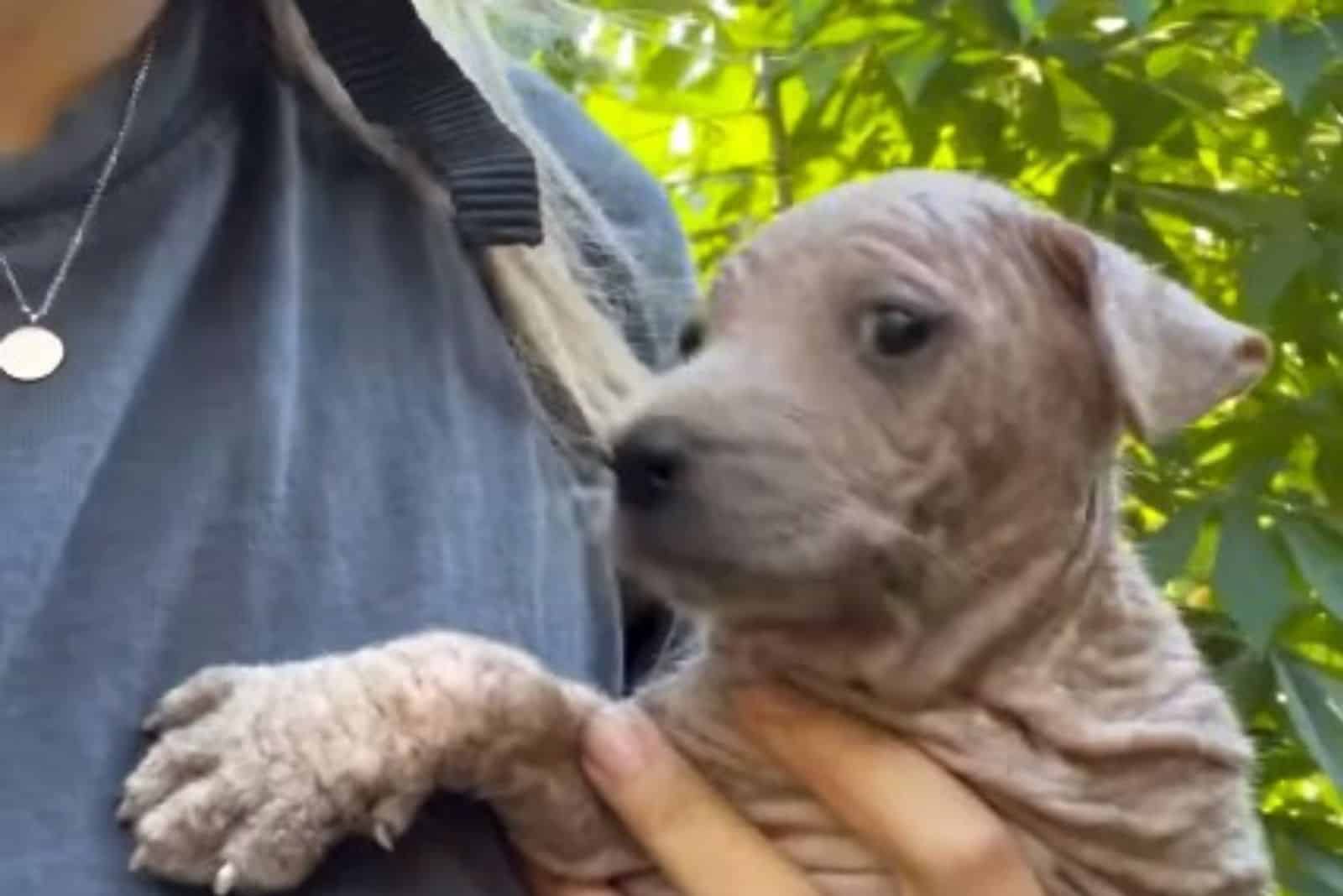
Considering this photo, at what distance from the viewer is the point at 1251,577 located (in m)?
1.64

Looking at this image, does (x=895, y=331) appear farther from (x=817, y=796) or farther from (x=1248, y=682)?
(x=1248, y=682)

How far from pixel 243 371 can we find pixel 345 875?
0.69 ft

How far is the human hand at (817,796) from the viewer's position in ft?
3.77

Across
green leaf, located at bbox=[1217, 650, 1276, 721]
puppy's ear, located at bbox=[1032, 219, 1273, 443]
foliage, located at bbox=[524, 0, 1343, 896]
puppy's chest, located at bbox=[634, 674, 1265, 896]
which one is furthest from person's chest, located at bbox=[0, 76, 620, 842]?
green leaf, located at bbox=[1217, 650, 1276, 721]

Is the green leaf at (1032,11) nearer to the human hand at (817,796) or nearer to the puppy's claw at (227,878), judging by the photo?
the human hand at (817,796)

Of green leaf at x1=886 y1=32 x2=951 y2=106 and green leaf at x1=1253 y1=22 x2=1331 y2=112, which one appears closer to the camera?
green leaf at x1=1253 y1=22 x2=1331 y2=112

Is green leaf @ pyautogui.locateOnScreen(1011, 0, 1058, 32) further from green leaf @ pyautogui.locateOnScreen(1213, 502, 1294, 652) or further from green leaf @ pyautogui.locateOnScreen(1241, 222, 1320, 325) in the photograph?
green leaf @ pyautogui.locateOnScreen(1213, 502, 1294, 652)

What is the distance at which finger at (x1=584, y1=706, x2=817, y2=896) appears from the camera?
1.16 metres

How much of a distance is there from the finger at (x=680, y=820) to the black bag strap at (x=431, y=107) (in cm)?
23

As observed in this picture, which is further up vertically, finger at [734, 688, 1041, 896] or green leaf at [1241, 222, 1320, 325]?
finger at [734, 688, 1041, 896]

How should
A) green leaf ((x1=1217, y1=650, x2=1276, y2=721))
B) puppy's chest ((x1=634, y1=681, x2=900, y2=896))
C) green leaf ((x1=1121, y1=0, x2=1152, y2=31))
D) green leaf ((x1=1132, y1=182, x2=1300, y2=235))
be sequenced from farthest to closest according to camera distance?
green leaf ((x1=1132, y1=182, x2=1300, y2=235))
green leaf ((x1=1217, y1=650, x2=1276, y2=721))
green leaf ((x1=1121, y1=0, x2=1152, y2=31))
puppy's chest ((x1=634, y1=681, x2=900, y2=896))

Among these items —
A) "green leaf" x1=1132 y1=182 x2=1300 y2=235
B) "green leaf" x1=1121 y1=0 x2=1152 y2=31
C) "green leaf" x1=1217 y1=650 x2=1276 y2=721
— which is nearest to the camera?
"green leaf" x1=1121 y1=0 x2=1152 y2=31

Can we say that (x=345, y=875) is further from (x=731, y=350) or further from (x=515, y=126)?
(x=515, y=126)

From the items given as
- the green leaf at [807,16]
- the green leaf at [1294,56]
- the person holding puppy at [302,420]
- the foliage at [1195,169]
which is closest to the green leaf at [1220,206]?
the foliage at [1195,169]
